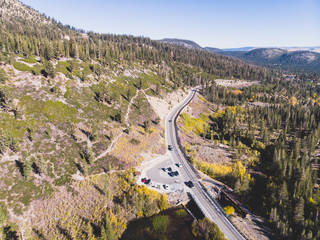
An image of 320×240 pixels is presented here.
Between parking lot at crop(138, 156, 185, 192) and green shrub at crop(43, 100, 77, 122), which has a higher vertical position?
green shrub at crop(43, 100, 77, 122)

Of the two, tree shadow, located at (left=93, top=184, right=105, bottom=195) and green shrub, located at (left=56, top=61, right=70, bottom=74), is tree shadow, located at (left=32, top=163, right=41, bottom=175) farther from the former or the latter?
green shrub, located at (left=56, top=61, right=70, bottom=74)

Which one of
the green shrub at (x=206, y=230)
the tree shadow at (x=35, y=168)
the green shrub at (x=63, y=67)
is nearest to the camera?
the green shrub at (x=206, y=230)

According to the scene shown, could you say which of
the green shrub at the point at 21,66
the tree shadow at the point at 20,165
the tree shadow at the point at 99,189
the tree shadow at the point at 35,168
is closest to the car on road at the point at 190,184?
the tree shadow at the point at 99,189

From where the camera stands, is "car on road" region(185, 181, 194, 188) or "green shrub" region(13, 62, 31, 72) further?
"green shrub" region(13, 62, 31, 72)

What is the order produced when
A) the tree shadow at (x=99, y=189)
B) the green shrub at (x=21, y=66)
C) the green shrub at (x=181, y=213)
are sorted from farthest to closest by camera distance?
the green shrub at (x=21, y=66), the tree shadow at (x=99, y=189), the green shrub at (x=181, y=213)

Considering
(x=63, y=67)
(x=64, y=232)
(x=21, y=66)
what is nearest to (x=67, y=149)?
(x=64, y=232)

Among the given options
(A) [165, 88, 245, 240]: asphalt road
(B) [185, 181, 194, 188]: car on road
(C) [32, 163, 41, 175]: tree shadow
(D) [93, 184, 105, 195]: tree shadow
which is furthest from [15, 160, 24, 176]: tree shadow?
(B) [185, 181, 194, 188]: car on road

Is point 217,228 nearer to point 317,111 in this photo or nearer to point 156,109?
point 156,109

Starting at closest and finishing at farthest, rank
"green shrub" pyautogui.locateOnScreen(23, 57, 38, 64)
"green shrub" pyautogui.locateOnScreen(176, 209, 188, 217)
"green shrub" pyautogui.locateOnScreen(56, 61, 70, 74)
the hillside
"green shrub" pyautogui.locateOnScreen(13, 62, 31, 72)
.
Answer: the hillside
"green shrub" pyautogui.locateOnScreen(176, 209, 188, 217)
"green shrub" pyautogui.locateOnScreen(13, 62, 31, 72)
"green shrub" pyautogui.locateOnScreen(23, 57, 38, 64)
"green shrub" pyautogui.locateOnScreen(56, 61, 70, 74)

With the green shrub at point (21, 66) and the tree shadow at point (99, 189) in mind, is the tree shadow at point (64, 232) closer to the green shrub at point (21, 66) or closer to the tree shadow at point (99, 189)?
the tree shadow at point (99, 189)
